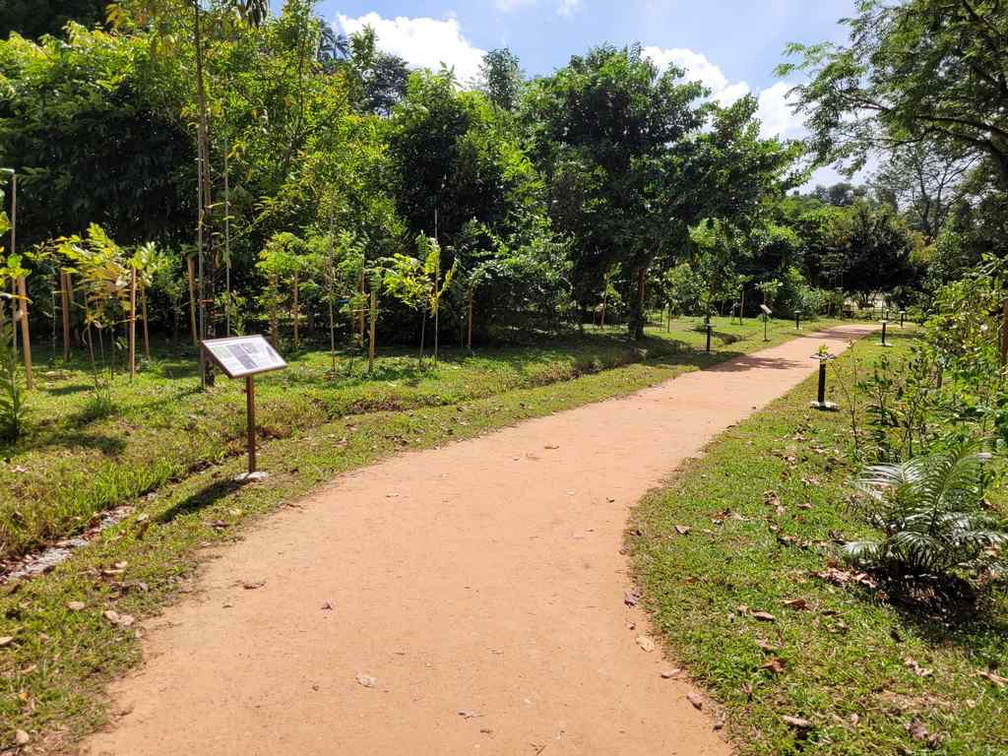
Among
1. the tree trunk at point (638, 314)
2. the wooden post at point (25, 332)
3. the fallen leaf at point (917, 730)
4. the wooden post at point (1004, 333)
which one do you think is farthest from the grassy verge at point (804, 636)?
the tree trunk at point (638, 314)

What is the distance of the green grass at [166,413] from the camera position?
533 centimetres

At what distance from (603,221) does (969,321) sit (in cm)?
1028

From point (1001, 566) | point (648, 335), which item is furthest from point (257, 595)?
point (648, 335)

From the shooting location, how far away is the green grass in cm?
533

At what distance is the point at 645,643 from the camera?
12.2ft

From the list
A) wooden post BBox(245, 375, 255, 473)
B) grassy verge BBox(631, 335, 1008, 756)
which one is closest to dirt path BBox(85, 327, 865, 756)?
grassy verge BBox(631, 335, 1008, 756)

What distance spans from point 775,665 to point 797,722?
0.41m

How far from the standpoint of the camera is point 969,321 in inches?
299

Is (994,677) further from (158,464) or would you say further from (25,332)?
(25,332)

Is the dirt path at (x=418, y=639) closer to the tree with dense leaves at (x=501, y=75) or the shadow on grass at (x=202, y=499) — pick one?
the shadow on grass at (x=202, y=499)

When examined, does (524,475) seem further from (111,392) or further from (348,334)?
(348,334)

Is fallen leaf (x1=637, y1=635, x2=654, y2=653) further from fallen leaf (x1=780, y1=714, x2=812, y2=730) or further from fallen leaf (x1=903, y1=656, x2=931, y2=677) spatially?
fallen leaf (x1=903, y1=656, x2=931, y2=677)

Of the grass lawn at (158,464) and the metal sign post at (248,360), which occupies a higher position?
the metal sign post at (248,360)

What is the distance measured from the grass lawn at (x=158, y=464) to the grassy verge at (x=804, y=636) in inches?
120
